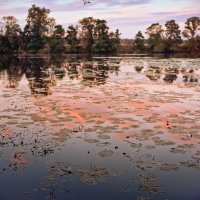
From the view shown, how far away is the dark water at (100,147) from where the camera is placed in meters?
8.44

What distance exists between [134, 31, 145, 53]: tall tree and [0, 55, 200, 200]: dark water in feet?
267

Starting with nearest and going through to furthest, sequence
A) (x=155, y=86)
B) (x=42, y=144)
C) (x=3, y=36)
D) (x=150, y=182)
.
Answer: (x=150, y=182), (x=42, y=144), (x=155, y=86), (x=3, y=36)

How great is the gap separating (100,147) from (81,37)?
3489 inches

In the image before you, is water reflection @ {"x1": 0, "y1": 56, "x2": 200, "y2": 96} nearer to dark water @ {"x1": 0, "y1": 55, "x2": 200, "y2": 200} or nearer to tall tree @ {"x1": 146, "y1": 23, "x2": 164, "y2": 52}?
dark water @ {"x1": 0, "y1": 55, "x2": 200, "y2": 200}

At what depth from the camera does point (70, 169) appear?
961 centimetres

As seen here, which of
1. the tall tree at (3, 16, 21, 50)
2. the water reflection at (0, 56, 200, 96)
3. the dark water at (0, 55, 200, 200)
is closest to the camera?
the dark water at (0, 55, 200, 200)

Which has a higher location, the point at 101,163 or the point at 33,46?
the point at 33,46

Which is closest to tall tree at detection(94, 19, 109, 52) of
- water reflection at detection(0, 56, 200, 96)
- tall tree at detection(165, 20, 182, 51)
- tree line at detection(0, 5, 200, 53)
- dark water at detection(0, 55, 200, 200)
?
tree line at detection(0, 5, 200, 53)

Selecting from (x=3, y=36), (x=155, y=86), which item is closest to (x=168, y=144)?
(x=155, y=86)

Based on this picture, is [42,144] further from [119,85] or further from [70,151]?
[119,85]

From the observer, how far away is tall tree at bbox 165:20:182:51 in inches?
4005

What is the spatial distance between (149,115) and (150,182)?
7.44 metres

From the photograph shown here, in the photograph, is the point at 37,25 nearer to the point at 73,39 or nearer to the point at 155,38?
the point at 73,39

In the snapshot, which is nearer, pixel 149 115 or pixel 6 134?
pixel 6 134
